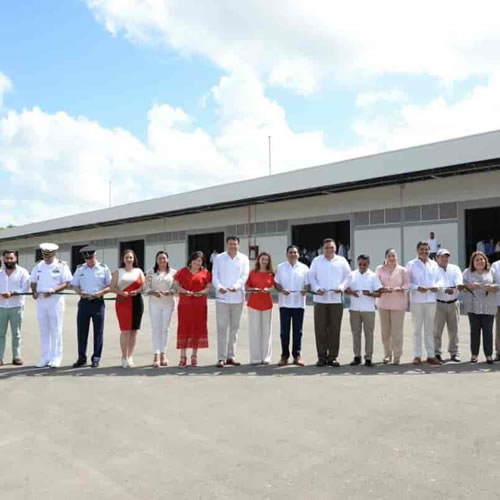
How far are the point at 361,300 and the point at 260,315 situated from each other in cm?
141

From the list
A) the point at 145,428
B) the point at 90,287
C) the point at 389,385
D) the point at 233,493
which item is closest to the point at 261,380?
the point at 389,385

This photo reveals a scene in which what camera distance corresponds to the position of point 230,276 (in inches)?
308

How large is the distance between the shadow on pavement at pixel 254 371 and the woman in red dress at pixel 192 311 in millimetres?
309

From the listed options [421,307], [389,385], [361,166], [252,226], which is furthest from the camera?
[252,226]

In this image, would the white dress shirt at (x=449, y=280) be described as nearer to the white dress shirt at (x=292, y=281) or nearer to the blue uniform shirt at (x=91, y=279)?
the white dress shirt at (x=292, y=281)

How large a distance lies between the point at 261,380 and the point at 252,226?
17.9 meters

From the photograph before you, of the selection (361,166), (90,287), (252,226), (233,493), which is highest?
(361,166)

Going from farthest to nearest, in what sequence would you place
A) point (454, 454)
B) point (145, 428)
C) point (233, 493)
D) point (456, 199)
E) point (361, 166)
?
point (361, 166) < point (456, 199) < point (145, 428) < point (454, 454) < point (233, 493)

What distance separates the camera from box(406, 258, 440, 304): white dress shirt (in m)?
7.76

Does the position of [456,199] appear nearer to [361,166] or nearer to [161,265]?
[361,166]

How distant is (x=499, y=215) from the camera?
19.3m

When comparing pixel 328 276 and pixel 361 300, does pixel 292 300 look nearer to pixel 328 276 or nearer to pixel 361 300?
pixel 328 276

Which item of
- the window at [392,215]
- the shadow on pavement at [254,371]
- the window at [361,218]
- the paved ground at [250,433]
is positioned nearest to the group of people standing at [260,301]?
the shadow on pavement at [254,371]

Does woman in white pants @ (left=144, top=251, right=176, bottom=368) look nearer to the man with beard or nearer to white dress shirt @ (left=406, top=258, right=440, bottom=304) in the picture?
the man with beard
